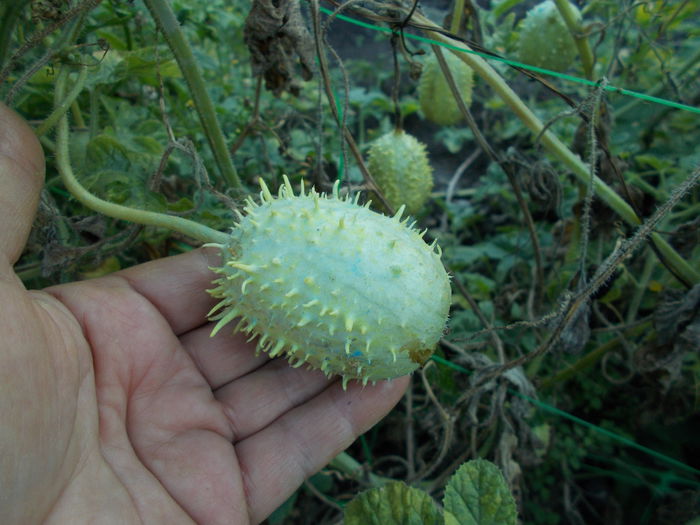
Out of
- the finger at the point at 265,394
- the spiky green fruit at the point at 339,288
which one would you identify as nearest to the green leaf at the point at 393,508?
the spiky green fruit at the point at 339,288

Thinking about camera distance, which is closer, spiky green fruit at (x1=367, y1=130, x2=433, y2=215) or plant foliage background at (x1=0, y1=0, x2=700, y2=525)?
plant foliage background at (x1=0, y1=0, x2=700, y2=525)

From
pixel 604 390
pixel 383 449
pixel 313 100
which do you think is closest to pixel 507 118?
pixel 313 100

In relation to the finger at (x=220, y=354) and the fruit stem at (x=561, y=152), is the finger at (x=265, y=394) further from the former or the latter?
the fruit stem at (x=561, y=152)

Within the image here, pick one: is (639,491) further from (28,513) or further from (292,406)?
(28,513)

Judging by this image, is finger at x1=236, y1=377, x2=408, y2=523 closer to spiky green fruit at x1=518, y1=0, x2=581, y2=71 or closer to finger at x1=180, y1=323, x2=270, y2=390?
finger at x1=180, y1=323, x2=270, y2=390

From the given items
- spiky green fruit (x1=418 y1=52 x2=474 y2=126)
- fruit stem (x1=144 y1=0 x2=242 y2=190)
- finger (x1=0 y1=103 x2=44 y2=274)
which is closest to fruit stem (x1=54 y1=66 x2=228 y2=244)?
finger (x1=0 y1=103 x2=44 y2=274)

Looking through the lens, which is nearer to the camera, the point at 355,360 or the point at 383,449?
the point at 355,360
